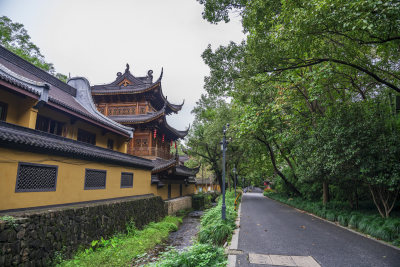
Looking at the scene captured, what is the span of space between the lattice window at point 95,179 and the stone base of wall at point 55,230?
0.90 meters

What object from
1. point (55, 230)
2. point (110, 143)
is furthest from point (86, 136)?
point (55, 230)

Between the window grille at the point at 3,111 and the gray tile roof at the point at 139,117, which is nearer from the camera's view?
the window grille at the point at 3,111

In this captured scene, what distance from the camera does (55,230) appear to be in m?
7.38

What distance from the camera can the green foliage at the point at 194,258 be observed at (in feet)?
16.2

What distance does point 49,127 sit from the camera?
11969mm

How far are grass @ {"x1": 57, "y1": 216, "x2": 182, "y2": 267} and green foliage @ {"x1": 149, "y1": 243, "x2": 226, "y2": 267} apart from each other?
1088mm

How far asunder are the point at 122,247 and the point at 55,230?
311cm

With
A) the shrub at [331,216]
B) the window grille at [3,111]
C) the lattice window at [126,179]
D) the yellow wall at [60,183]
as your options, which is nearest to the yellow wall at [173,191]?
the lattice window at [126,179]

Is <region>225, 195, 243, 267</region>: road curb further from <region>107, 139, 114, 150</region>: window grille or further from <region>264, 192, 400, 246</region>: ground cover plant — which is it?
<region>107, 139, 114, 150</region>: window grille

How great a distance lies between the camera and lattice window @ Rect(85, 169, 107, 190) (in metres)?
10.1

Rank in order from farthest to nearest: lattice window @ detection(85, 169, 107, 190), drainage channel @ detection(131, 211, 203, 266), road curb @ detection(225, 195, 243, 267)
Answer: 1. lattice window @ detection(85, 169, 107, 190)
2. drainage channel @ detection(131, 211, 203, 266)
3. road curb @ detection(225, 195, 243, 267)

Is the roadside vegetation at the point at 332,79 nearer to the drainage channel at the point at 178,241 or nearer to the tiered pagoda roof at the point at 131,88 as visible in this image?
the drainage channel at the point at 178,241

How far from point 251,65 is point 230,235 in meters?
6.48

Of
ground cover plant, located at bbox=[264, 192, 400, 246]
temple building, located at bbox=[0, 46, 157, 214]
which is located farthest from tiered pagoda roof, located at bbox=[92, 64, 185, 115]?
ground cover plant, located at bbox=[264, 192, 400, 246]
